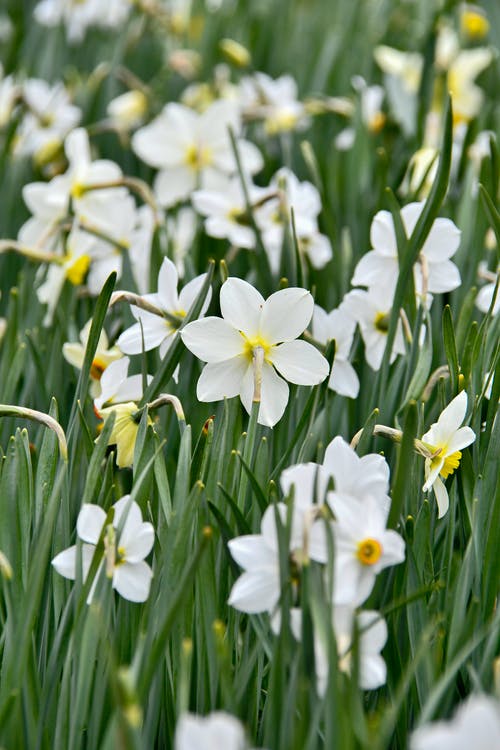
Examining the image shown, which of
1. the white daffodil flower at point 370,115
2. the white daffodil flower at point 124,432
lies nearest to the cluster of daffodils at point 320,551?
the white daffodil flower at point 124,432

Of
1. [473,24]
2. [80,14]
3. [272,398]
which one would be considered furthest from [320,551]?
[80,14]

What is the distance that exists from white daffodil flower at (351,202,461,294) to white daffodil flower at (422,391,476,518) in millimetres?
385

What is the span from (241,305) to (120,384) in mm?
268

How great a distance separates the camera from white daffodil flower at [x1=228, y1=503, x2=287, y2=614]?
3.04 ft

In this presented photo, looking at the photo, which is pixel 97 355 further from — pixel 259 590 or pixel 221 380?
pixel 259 590

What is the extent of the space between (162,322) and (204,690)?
53 centimetres

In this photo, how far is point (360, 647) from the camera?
0.88 metres

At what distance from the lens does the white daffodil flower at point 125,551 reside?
103cm

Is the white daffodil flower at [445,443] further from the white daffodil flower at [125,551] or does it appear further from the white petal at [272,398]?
the white daffodil flower at [125,551]

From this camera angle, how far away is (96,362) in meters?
1.49

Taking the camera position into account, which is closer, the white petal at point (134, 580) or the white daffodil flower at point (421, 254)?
the white petal at point (134, 580)

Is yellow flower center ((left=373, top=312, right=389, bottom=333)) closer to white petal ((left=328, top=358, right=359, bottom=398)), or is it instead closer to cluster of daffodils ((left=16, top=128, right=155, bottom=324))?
white petal ((left=328, top=358, right=359, bottom=398))

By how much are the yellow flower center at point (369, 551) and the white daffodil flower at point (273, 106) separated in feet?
5.66

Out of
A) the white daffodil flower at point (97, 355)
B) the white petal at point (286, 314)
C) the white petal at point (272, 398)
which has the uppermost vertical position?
the white petal at point (286, 314)
